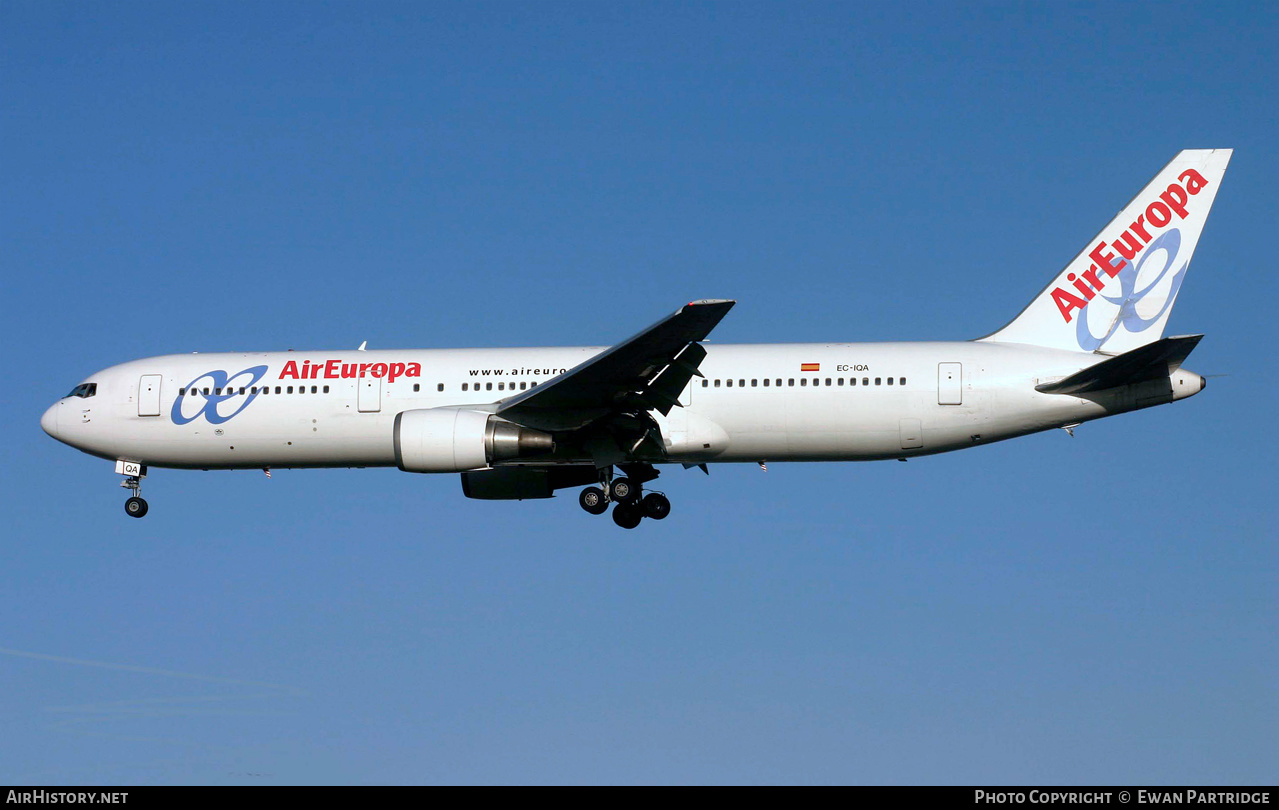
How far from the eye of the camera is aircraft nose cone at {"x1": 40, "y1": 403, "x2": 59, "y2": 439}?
3000cm

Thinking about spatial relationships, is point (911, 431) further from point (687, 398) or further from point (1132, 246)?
point (1132, 246)

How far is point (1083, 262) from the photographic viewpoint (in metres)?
27.1

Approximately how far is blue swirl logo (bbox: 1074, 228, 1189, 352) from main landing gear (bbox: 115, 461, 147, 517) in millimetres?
19412

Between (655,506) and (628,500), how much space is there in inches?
25.9

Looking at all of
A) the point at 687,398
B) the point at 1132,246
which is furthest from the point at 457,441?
the point at 1132,246

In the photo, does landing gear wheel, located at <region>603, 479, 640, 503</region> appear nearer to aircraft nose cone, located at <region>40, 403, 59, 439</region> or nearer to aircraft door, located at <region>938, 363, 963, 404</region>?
aircraft door, located at <region>938, 363, 963, 404</region>

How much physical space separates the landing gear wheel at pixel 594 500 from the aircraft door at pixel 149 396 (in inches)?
359

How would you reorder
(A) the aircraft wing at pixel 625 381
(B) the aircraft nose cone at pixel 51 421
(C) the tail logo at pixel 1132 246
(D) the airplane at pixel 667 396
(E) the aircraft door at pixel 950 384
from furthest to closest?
(B) the aircraft nose cone at pixel 51 421
(C) the tail logo at pixel 1132 246
(E) the aircraft door at pixel 950 384
(D) the airplane at pixel 667 396
(A) the aircraft wing at pixel 625 381

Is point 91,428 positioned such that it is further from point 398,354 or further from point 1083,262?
point 1083,262

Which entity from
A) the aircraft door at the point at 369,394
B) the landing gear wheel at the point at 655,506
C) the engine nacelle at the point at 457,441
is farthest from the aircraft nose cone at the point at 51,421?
the landing gear wheel at the point at 655,506

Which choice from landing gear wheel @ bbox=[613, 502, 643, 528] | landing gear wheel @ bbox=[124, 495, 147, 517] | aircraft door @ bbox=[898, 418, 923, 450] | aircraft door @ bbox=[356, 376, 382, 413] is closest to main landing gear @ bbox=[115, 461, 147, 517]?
landing gear wheel @ bbox=[124, 495, 147, 517]

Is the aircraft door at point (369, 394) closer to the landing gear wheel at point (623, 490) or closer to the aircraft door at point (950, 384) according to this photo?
the landing gear wheel at point (623, 490)

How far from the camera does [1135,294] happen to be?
26.7 metres

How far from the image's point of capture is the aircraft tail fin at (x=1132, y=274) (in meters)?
26.6
